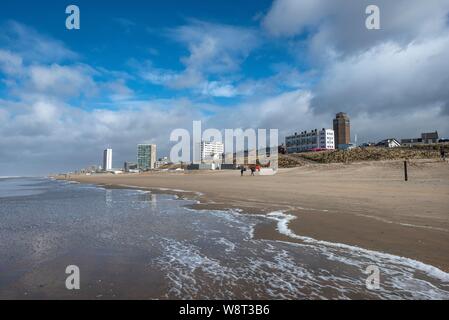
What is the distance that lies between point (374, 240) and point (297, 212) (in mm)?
4279

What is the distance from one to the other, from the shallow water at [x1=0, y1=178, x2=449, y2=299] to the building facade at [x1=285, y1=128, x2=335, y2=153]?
128373mm

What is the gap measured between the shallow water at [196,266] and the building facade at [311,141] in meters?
128

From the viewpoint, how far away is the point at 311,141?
137750 mm

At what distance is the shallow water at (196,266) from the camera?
3980 mm

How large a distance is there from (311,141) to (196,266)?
13897 centimetres

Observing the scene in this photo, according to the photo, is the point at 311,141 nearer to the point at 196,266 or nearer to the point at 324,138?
the point at 324,138

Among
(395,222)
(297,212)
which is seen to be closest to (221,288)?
(395,222)

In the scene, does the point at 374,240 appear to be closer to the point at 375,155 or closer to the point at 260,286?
the point at 260,286
